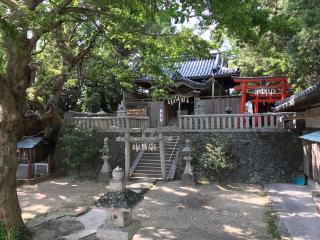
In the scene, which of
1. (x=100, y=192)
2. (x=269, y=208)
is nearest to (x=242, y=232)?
(x=269, y=208)

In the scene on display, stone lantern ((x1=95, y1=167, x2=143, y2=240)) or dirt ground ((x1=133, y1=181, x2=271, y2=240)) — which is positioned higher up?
stone lantern ((x1=95, y1=167, x2=143, y2=240))

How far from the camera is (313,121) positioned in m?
12.6

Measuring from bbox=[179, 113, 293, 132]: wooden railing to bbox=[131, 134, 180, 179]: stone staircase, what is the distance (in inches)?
58.5

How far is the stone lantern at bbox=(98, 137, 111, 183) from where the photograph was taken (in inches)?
630

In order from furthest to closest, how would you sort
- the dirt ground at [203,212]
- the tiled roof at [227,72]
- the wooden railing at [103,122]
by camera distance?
the tiled roof at [227,72] < the wooden railing at [103,122] < the dirt ground at [203,212]

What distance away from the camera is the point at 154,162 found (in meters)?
17.0

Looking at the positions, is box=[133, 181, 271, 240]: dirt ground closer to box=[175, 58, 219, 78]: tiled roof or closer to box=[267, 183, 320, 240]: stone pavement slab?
box=[267, 183, 320, 240]: stone pavement slab

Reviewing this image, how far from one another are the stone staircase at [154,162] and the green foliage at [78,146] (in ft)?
7.78

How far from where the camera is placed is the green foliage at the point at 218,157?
47.4ft

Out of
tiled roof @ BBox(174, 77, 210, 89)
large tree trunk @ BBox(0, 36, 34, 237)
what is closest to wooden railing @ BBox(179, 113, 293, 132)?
tiled roof @ BBox(174, 77, 210, 89)

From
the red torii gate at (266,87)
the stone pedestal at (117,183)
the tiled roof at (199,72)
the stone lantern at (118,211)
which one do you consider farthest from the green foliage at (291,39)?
the tiled roof at (199,72)

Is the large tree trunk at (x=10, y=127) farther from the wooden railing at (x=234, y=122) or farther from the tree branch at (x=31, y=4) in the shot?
the wooden railing at (x=234, y=122)

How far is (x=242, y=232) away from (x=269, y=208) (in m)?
2.43

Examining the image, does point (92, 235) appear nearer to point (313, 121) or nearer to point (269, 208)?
point (269, 208)
